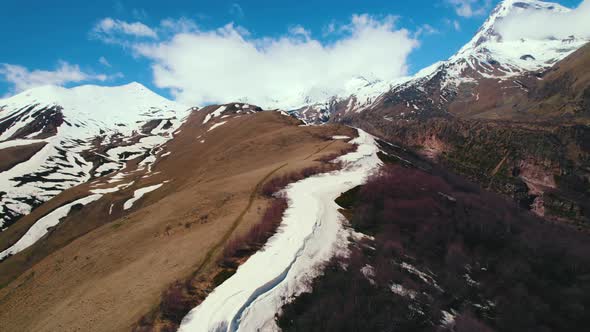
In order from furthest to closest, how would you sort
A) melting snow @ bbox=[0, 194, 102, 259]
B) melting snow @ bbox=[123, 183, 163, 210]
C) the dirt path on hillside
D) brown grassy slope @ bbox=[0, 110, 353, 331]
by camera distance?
melting snow @ bbox=[0, 194, 102, 259], melting snow @ bbox=[123, 183, 163, 210], the dirt path on hillside, brown grassy slope @ bbox=[0, 110, 353, 331]

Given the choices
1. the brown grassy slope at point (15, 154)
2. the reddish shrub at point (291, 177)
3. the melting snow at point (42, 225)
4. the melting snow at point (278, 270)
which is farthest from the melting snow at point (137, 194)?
the brown grassy slope at point (15, 154)

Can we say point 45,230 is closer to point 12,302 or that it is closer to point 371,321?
point 12,302

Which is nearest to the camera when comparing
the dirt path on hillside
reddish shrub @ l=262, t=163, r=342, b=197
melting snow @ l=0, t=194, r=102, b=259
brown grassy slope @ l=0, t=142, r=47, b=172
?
the dirt path on hillside

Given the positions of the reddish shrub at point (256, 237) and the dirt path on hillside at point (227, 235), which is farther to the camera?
the reddish shrub at point (256, 237)

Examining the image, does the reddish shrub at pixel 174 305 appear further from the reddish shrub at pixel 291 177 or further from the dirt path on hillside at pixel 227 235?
the reddish shrub at pixel 291 177

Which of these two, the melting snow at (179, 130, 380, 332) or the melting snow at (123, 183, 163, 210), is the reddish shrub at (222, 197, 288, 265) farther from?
the melting snow at (123, 183, 163, 210)

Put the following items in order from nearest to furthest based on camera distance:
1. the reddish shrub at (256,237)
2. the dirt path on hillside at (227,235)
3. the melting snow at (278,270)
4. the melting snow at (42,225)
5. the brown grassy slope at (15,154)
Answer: the melting snow at (278,270)
the dirt path on hillside at (227,235)
the reddish shrub at (256,237)
the melting snow at (42,225)
the brown grassy slope at (15,154)

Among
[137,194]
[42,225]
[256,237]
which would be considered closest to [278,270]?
[256,237]

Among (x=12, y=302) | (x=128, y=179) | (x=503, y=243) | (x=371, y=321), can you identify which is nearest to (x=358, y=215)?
(x=371, y=321)

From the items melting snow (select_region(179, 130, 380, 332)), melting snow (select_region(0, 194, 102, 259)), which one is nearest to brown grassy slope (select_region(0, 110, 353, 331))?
melting snow (select_region(179, 130, 380, 332))

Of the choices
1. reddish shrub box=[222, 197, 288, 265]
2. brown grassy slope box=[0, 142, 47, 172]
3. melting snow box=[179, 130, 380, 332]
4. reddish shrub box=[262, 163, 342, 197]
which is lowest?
melting snow box=[179, 130, 380, 332]

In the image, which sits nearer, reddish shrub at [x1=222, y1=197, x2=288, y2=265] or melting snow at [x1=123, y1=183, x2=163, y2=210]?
reddish shrub at [x1=222, y1=197, x2=288, y2=265]
